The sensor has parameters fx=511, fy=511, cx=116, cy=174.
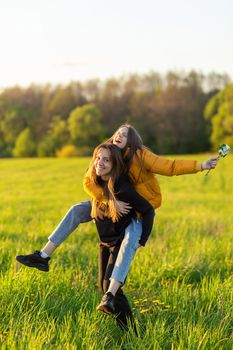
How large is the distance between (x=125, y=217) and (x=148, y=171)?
45 centimetres

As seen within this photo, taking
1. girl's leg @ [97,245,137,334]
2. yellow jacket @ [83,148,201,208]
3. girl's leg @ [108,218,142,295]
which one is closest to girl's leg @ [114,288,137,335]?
girl's leg @ [97,245,137,334]

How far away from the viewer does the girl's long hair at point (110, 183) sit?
3.88 metres

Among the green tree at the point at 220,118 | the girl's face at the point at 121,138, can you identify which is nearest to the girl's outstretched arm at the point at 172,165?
the girl's face at the point at 121,138

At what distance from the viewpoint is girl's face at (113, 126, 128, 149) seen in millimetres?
4113

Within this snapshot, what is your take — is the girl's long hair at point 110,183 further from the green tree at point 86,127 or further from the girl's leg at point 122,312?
the green tree at point 86,127

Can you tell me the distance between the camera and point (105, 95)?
68.9m

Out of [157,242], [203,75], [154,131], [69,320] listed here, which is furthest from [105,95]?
[69,320]

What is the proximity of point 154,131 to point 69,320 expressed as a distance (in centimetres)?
5964

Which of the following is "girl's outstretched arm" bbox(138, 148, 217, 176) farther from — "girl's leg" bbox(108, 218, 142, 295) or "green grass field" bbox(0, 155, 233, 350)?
"green grass field" bbox(0, 155, 233, 350)

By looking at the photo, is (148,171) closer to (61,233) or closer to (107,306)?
(61,233)

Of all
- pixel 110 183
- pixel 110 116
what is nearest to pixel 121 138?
pixel 110 183

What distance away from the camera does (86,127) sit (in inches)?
2327

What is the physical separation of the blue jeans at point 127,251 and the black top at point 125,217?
5cm

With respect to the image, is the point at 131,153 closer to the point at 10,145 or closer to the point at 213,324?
the point at 213,324
